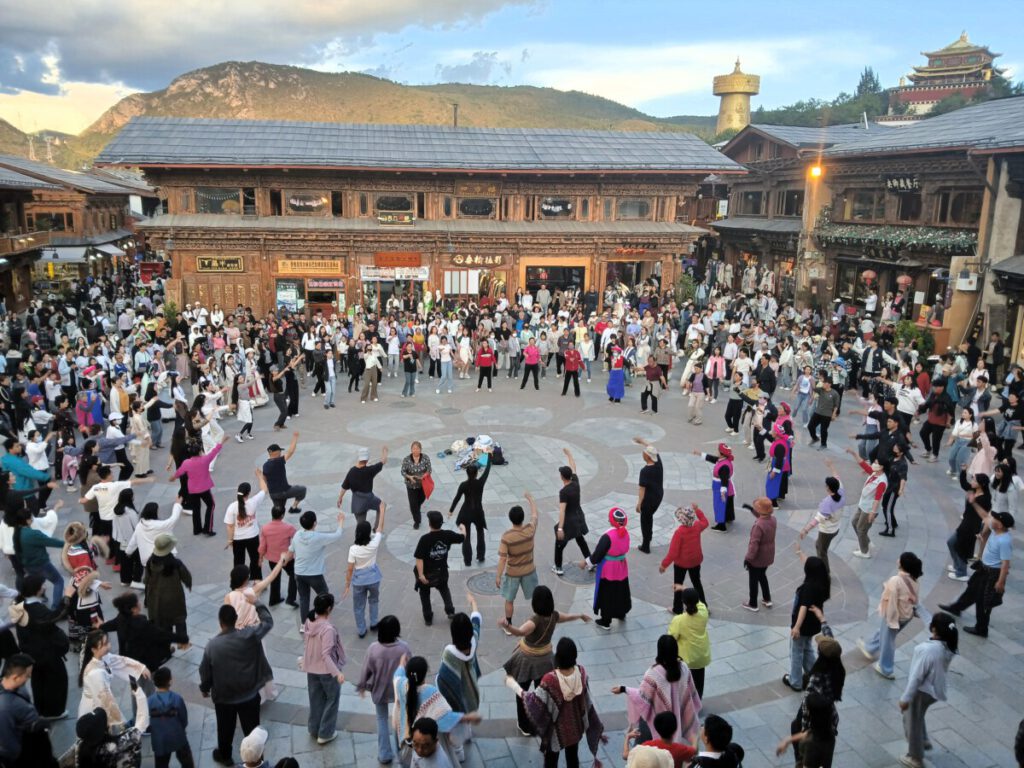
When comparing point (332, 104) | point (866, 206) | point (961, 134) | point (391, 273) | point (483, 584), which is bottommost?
point (483, 584)

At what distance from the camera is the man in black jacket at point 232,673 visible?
6672mm

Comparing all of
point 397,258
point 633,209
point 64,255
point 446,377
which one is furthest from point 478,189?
point 64,255

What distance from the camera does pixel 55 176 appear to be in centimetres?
4194

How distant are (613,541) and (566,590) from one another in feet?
6.77

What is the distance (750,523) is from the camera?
13.1 m

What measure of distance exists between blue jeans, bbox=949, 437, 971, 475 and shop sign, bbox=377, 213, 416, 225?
2411 cm

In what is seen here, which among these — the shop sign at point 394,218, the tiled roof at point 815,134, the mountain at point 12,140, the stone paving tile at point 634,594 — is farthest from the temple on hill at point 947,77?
the mountain at point 12,140

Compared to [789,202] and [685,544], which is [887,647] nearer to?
[685,544]

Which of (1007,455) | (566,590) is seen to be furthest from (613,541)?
(1007,455)

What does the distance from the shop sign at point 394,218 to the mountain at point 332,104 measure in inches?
4018

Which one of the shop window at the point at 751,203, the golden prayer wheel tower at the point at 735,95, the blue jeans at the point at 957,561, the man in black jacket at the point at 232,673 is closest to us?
the man in black jacket at the point at 232,673

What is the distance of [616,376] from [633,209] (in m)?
17.0

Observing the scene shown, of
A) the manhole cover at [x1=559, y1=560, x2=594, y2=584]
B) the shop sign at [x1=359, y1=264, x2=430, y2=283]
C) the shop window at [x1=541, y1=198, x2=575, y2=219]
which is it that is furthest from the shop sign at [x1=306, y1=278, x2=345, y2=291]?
the manhole cover at [x1=559, y1=560, x2=594, y2=584]

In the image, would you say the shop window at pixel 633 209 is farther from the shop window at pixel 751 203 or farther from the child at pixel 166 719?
the child at pixel 166 719
